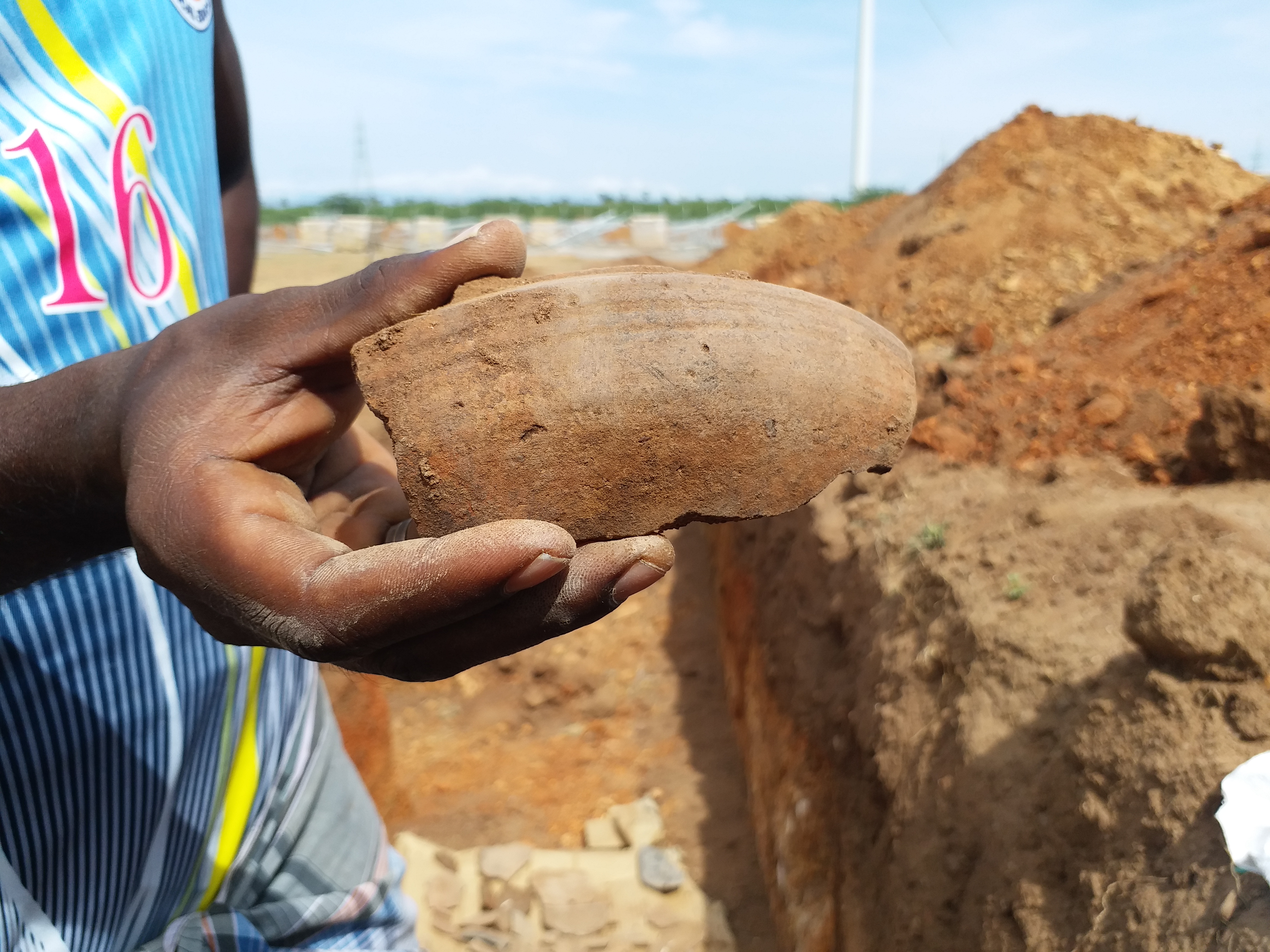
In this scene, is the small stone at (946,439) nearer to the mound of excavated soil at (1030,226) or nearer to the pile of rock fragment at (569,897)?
the mound of excavated soil at (1030,226)

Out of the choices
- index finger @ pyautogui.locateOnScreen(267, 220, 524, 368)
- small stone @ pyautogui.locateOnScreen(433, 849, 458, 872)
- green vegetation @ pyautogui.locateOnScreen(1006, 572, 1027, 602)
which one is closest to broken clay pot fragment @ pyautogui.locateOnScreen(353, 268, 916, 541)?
index finger @ pyautogui.locateOnScreen(267, 220, 524, 368)

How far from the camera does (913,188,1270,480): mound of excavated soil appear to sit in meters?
3.69

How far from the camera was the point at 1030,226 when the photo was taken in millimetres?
6824

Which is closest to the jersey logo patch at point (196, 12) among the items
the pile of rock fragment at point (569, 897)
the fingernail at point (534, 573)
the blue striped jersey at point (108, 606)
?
the blue striped jersey at point (108, 606)

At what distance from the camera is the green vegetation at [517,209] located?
95.0ft

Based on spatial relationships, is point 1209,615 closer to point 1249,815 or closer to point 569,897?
point 1249,815

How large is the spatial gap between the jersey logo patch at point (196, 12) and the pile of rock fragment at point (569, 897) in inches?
153

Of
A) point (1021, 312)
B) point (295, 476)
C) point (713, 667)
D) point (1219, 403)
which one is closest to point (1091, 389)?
point (1219, 403)

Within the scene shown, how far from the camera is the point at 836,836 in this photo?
134 inches

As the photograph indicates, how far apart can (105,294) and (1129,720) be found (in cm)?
244

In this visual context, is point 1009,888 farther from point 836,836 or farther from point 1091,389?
point 1091,389

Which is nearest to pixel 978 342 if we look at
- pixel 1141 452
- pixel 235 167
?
pixel 1141 452

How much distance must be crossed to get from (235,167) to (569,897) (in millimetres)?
3591

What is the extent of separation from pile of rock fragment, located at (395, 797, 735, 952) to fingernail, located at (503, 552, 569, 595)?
3.67 metres
